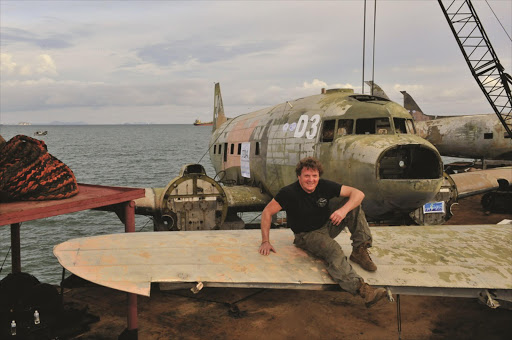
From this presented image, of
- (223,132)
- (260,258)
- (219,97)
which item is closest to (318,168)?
(260,258)

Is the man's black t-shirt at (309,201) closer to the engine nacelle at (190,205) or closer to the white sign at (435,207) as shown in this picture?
the engine nacelle at (190,205)

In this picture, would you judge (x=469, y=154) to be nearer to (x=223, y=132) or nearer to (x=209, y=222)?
(x=223, y=132)

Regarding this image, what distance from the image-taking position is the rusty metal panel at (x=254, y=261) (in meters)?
6.04

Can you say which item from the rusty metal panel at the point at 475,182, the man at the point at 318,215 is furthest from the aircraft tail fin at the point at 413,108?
the man at the point at 318,215

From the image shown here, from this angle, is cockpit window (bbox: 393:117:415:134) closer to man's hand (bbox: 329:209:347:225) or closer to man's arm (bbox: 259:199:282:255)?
man's hand (bbox: 329:209:347:225)

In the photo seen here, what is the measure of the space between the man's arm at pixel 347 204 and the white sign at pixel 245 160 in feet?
29.2

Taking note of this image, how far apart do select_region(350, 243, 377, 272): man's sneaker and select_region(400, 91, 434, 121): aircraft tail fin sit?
1718 inches

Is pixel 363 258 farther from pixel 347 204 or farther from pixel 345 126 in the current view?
pixel 345 126

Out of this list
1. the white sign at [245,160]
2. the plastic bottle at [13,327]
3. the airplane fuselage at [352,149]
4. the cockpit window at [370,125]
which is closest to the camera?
the plastic bottle at [13,327]

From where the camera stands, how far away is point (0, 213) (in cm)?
534

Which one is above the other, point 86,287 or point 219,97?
point 219,97

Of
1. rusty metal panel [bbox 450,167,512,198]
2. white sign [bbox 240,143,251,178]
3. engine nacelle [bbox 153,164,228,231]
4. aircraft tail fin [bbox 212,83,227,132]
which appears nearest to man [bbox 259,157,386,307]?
engine nacelle [bbox 153,164,228,231]

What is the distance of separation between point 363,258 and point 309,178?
155cm

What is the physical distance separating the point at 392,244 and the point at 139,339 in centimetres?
510
